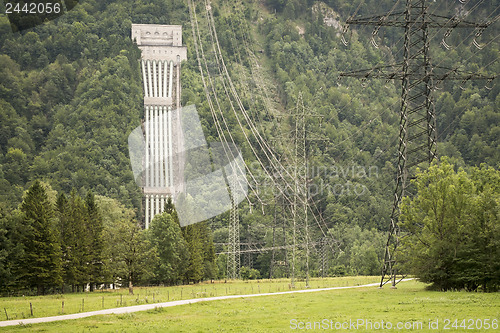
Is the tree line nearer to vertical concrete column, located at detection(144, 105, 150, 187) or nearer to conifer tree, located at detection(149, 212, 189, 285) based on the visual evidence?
conifer tree, located at detection(149, 212, 189, 285)

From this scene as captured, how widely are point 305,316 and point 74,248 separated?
39483 millimetres

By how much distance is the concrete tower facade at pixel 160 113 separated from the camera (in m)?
139

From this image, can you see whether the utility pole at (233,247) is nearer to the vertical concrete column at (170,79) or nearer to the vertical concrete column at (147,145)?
the vertical concrete column at (147,145)

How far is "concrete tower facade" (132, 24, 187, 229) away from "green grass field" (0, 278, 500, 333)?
8615 centimetres

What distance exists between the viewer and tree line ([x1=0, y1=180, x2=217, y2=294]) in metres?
60.0

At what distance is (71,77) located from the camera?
173 meters

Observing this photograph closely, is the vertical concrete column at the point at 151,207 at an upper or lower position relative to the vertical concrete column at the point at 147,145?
lower

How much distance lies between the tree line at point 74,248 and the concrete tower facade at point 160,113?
46.0 m

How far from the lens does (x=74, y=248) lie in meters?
67.2

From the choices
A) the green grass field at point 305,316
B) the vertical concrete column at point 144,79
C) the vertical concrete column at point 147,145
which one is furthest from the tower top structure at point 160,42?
the green grass field at point 305,316

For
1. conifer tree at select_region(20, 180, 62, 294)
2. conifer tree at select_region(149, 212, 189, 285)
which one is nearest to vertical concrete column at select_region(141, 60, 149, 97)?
conifer tree at select_region(149, 212, 189, 285)

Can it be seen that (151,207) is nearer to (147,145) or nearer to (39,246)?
(147,145)

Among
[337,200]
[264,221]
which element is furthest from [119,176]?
[337,200]

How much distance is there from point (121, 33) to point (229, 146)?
54.0 metres
